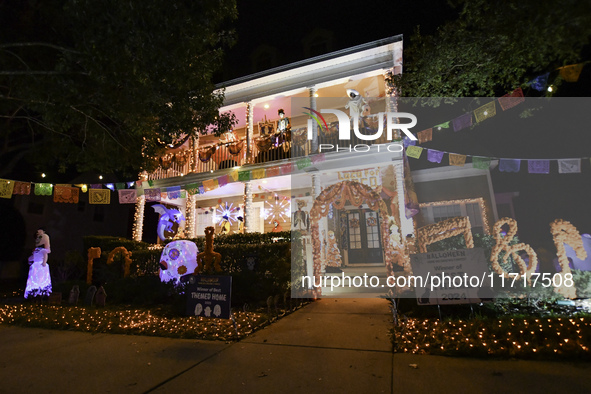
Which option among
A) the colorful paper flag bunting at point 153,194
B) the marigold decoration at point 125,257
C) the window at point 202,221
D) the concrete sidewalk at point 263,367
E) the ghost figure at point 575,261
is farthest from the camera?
the window at point 202,221

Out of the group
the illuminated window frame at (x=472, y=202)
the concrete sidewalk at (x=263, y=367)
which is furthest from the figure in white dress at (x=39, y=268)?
the illuminated window frame at (x=472, y=202)

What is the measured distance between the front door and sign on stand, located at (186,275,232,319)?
30.2 feet

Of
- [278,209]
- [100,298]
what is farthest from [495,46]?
[100,298]

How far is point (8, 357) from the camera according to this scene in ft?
14.5

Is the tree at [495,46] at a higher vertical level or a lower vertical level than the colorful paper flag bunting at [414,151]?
higher

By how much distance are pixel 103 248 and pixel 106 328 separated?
8.16m

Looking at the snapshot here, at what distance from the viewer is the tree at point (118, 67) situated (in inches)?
231

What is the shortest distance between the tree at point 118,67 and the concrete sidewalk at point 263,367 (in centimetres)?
477

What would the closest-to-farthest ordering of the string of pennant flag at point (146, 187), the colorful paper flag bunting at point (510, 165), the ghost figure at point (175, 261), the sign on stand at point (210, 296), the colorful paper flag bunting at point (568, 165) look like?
1. the sign on stand at point (210, 296)
2. the ghost figure at point (175, 261)
3. the colorful paper flag bunting at point (568, 165)
4. the colorful paper flag bunting at point (510, 165)
5. the string of pennant flag at point (146, 187)

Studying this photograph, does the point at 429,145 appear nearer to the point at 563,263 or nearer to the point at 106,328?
the point at 563,263

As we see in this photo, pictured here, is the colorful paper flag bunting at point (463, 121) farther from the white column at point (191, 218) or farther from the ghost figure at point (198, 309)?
the white column at point (191, 218)

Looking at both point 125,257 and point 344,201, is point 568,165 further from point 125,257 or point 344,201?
point 125,257

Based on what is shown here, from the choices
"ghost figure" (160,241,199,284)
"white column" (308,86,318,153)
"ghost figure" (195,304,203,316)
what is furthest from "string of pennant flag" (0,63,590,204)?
"ghost figure" (195,304,203,316)

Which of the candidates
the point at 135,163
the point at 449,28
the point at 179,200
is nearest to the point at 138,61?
the point at 135,163
